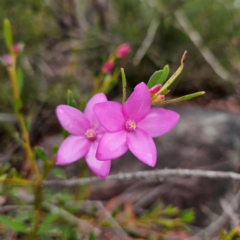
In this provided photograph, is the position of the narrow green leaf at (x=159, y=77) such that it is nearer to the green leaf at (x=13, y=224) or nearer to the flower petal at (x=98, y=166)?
the flower petal at (x=98, y=166)

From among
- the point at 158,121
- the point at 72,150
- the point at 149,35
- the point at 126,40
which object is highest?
the point at 158,121

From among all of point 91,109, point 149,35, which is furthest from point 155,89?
point 149,35

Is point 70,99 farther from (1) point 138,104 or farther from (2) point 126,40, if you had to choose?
(2) point 126,40

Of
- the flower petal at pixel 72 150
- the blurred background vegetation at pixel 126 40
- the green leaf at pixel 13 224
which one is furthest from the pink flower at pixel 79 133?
the blurred background vegetation at pixel 126 40

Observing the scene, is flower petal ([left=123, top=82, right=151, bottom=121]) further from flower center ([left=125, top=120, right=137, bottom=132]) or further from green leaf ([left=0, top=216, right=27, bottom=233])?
green leaf ([left=0, top=216, right=27, bottom=233])

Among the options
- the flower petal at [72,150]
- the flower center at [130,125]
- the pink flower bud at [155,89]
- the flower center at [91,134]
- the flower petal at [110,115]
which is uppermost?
the pink flower bud at [155,89]

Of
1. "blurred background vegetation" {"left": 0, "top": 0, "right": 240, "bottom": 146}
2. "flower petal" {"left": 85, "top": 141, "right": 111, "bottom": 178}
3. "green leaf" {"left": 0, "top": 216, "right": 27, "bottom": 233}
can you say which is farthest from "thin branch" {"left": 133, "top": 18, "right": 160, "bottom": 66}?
"flower petal" {"left": 85, "top": 141, "right": 111, "bottom": 178}
